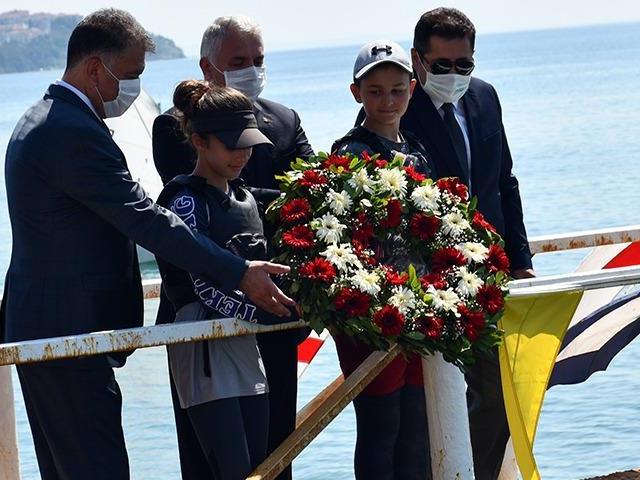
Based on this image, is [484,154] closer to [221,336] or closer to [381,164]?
[381,164]

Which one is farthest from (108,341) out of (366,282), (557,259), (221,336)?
(557,259)

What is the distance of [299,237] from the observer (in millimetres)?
4047

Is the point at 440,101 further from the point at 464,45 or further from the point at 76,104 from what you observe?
the point at 76,104

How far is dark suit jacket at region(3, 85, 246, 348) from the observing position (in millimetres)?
3982

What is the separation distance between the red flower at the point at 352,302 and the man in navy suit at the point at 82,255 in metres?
0.16

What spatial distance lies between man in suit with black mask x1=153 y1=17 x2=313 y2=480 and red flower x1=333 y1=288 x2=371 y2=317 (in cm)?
52

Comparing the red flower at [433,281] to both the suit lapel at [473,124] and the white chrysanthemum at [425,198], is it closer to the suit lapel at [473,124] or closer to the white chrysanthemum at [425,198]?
the white chrysanthemum at [425,198]

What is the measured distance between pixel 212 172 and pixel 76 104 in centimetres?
45

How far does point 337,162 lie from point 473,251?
48 cm

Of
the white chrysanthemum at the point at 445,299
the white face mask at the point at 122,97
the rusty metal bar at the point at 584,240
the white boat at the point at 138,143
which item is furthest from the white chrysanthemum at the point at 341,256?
the white boat at the point at 138,143

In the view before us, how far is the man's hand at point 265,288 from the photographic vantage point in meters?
4.00

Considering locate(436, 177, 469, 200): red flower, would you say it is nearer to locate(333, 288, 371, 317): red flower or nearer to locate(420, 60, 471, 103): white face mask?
locate(333, 288, 371, 317): red flower

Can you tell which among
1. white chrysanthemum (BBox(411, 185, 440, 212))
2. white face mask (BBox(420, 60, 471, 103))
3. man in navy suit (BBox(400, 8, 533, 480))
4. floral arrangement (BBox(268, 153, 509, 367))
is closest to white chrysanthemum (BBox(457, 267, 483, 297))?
floral arrangement (BBox(268, 153, 509, 367))

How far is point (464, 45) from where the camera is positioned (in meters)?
5.02
